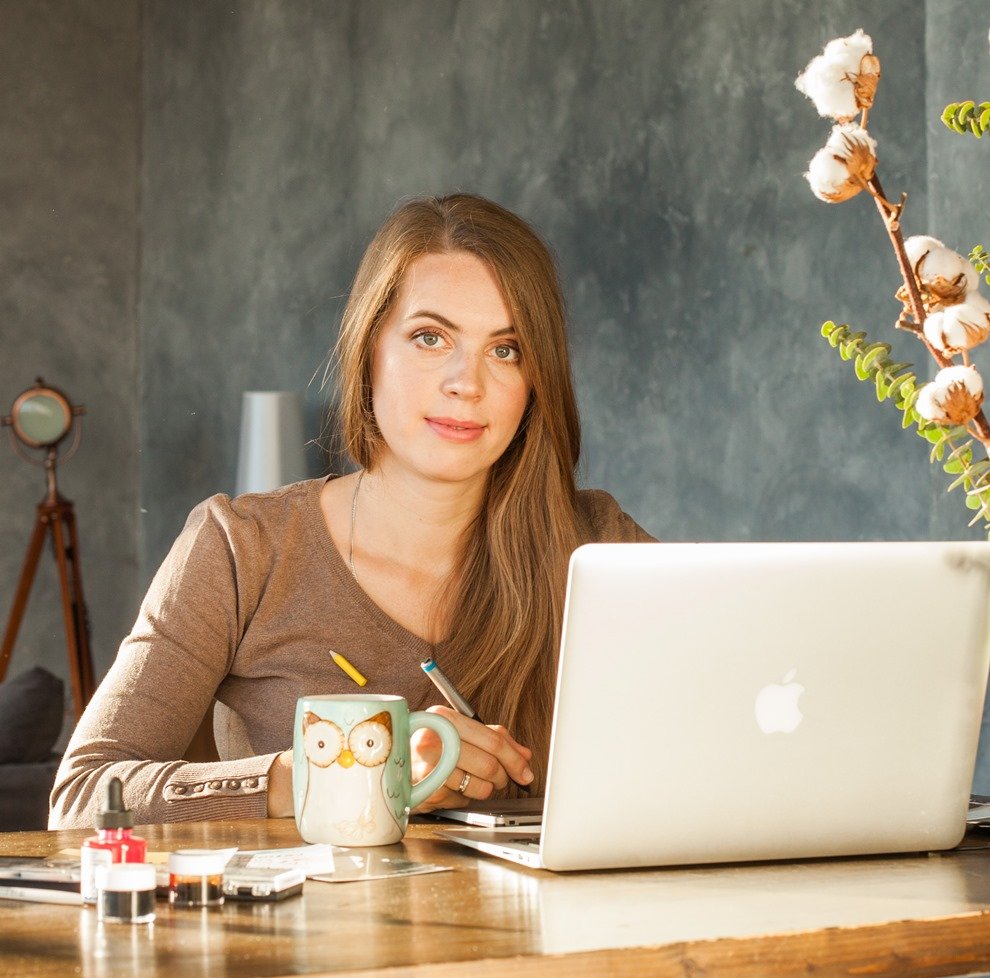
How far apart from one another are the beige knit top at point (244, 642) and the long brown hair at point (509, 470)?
0.08 m

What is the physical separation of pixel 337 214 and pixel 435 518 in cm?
335

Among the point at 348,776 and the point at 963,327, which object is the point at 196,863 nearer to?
the point at 348,776

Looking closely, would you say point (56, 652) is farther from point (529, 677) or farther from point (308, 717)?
point (308, 717)

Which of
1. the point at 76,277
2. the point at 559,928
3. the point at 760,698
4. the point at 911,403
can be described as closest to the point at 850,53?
the point at 911,403

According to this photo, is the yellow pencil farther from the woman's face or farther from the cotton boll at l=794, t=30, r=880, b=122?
the cotton boll at l=794, t=30, r=880, b=122

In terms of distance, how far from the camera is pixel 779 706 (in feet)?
3.31

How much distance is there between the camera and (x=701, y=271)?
3352 mm

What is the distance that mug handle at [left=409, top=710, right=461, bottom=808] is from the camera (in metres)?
1.17

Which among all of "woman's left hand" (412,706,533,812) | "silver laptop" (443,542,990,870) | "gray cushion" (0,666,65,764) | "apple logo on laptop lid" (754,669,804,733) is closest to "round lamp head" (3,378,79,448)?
"gray cushion" (0,666,65,764)

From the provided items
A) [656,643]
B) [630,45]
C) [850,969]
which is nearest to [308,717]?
[656,643]

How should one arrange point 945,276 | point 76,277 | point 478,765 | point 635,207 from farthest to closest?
point 76,277 < point 635,207 < point 478,765 < point 945,276

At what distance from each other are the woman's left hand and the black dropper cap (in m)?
0.43

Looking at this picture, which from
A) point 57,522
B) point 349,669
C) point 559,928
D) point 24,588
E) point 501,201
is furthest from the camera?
point 57,522

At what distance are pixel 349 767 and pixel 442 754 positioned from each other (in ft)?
0.37
